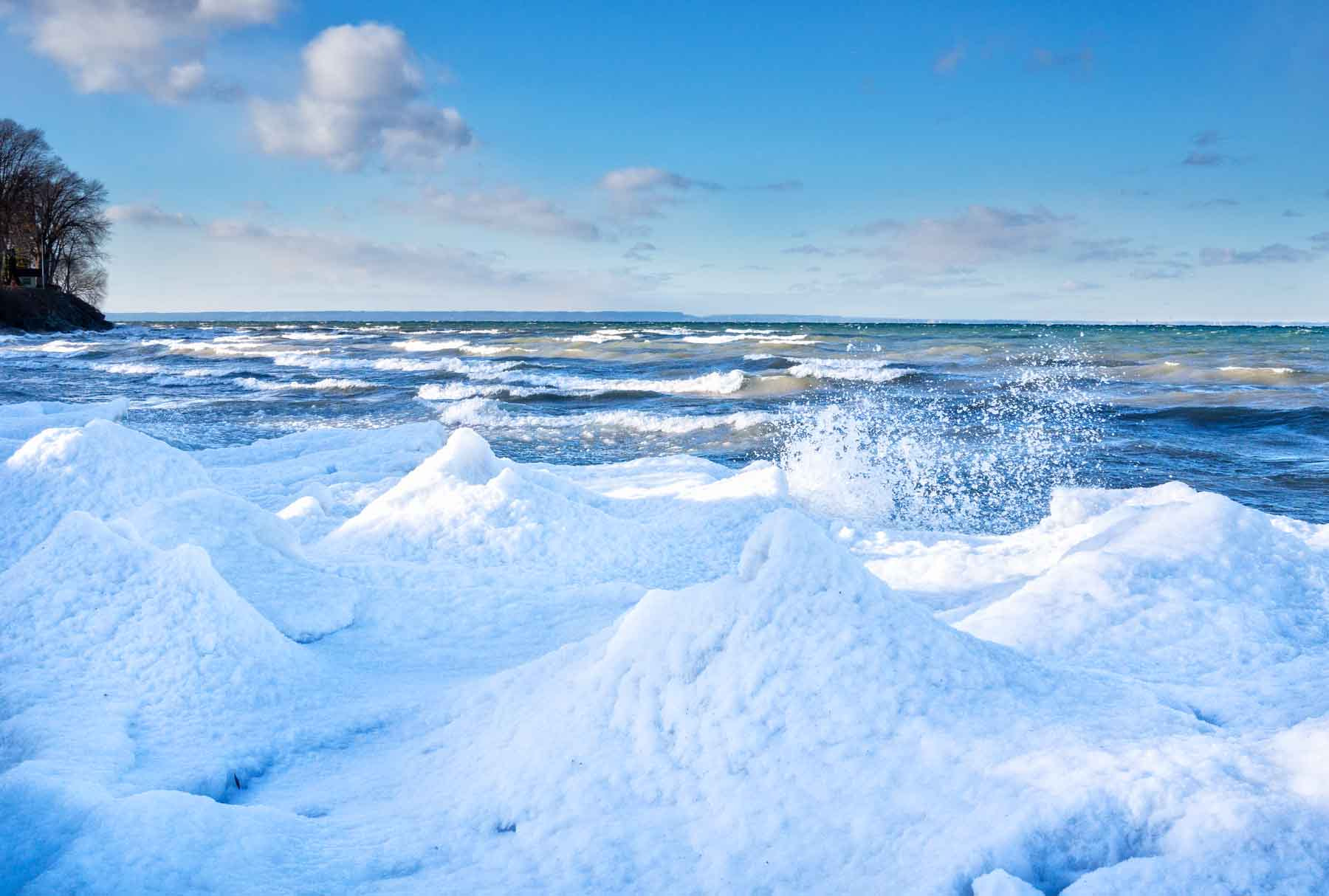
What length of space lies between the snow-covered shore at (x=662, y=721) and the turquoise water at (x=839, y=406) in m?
5.78

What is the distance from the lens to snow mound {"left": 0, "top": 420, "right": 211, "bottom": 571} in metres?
5.22

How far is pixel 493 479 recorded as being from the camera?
6.30 m

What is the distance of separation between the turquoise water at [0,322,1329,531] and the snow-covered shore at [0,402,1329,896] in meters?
5.78

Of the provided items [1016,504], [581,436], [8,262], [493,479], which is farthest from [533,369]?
[8,262]

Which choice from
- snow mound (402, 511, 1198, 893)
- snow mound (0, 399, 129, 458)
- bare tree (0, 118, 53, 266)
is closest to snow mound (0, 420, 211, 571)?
snow mound (0, 399, 129, 458)

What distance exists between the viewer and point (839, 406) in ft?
69.4

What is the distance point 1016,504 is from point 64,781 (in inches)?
393

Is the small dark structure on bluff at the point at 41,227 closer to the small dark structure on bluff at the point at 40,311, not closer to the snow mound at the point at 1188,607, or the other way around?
the small dark structure on bluff at the point at 40,311

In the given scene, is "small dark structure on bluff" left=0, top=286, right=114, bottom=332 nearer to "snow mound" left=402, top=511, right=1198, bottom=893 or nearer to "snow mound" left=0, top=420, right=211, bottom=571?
"snow mound" left=0, top=420, right=211, bottom=571

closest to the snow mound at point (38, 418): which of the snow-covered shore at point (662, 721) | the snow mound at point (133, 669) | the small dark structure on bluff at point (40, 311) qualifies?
the snow-covered shore at point (662, 721)

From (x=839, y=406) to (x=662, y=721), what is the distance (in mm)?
19003

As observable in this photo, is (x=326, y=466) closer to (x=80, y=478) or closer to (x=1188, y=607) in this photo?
(x=80, y=478)

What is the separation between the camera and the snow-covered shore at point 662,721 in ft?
7.13

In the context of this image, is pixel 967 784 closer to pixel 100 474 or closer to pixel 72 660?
pixel 72 660
